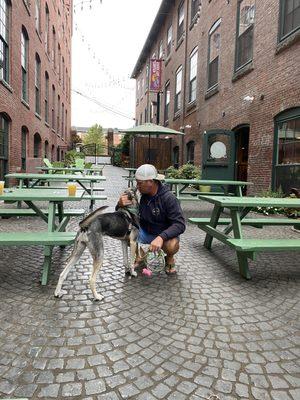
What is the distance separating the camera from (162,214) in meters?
3.59

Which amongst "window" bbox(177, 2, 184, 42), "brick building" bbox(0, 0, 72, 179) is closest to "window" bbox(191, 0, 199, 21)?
"window" bbox(177, 2, 184, 42)

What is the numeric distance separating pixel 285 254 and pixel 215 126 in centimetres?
901

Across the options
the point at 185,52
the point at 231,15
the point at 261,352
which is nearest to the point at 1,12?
the point at 231,15

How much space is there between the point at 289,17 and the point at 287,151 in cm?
351

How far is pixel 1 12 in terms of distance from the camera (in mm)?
9906

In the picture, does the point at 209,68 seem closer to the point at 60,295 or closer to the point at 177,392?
the point at 60,295

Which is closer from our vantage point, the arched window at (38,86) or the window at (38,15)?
the window at (38,15)

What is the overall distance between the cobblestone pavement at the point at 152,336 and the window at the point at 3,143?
289 inches

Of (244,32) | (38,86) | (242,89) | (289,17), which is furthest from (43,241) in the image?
(38,86)

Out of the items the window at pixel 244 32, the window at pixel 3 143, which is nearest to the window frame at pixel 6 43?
the window at pixel 3 143

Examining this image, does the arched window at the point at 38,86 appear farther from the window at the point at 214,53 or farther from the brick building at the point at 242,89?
the window at the point at 214,53

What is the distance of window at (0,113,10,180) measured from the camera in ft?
33.6

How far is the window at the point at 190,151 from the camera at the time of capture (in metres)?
16.4

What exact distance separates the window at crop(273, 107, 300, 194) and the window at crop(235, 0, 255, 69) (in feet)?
9.62
